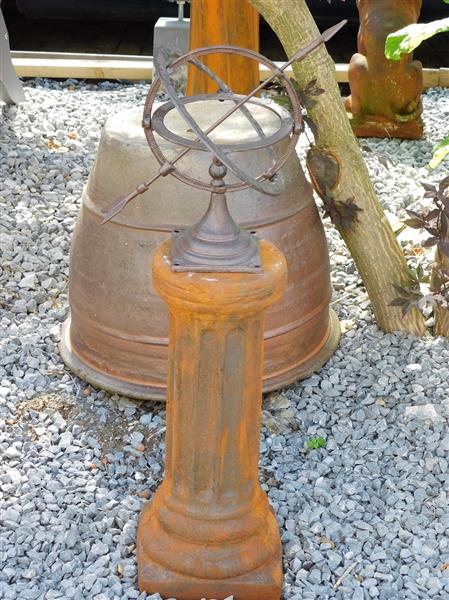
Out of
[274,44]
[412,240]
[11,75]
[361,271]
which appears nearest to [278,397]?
[361,271]

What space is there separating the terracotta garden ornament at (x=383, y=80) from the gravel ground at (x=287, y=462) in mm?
1371

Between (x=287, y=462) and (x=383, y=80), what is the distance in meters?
2.67

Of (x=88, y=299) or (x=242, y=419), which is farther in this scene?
(x=88, y=299)

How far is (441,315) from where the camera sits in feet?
9.59

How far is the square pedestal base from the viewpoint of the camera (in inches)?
79.9

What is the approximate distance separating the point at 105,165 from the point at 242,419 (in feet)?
3.22

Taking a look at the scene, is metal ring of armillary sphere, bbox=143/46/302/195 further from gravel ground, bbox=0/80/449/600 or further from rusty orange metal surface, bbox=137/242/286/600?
gravel ground, bbox=0/80/449/600

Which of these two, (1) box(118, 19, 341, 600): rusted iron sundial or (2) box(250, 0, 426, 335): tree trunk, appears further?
(2) box(250, 0, 426, 335): tree trunk

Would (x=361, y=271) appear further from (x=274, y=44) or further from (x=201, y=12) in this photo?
(x=274, y=44)

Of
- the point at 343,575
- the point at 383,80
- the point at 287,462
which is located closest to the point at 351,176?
the point at 287,462

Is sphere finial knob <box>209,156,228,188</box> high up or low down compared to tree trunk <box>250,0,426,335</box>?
up

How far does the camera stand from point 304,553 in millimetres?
2191

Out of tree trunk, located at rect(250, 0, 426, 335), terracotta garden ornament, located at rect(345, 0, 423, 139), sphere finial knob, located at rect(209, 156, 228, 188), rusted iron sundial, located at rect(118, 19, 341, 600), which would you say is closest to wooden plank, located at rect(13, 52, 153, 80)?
terracotta garden ornament, located at rect(345, 0, 423, 139)

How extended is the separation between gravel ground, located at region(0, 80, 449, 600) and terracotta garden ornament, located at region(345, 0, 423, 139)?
4.50ft
